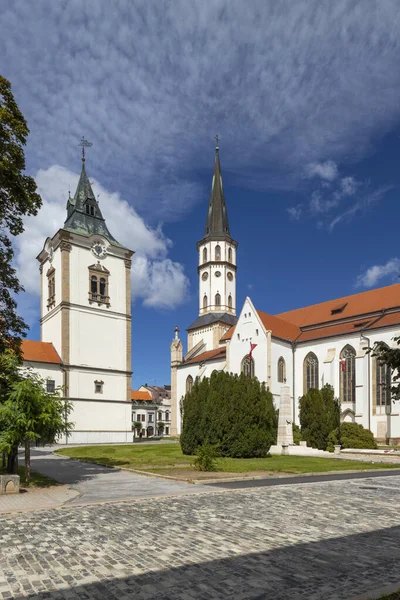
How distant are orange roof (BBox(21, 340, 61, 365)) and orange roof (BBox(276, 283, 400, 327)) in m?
26.6

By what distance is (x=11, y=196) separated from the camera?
1513cm

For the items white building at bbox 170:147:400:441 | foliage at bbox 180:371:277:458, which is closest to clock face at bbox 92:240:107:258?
white building at bbox 170:147:400:441

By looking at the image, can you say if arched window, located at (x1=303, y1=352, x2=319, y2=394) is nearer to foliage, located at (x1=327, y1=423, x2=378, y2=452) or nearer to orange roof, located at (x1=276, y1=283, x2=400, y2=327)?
orange roof, located at (x1=276, y1=283, x2=400, y2=327)

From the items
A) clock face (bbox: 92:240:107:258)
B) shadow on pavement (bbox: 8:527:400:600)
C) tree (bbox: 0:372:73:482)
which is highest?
clock face (bbox: 92:240:107:258)

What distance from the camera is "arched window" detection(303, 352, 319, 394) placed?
4891 centimetres

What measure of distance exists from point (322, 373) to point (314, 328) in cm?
662

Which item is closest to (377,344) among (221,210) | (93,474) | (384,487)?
(384,487)

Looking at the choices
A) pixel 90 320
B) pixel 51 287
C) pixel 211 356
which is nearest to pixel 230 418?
pixel 90 320

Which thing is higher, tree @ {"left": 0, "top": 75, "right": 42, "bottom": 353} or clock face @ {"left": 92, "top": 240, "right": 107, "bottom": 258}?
clock face @ {"left": 92, "top": 240, "right": 107, "bottom": 258}

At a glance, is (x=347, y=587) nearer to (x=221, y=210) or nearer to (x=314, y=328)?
(x=314, y=328)

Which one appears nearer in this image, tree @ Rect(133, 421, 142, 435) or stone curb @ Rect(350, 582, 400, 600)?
stone curb @ Rect(350, 582, 400, 600)

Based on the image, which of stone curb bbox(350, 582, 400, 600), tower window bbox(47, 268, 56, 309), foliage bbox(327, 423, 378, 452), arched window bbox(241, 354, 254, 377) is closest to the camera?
stone curb bbox(350, 582, 400, 600)

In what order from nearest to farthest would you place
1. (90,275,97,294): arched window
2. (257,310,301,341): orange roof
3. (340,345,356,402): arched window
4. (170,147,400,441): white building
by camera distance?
(170,147,400,441): white building → (340,345,356,402): arched window → (257,310,301,341): orange roof → (90,275,97,294): arched window

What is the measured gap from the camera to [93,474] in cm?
1909
